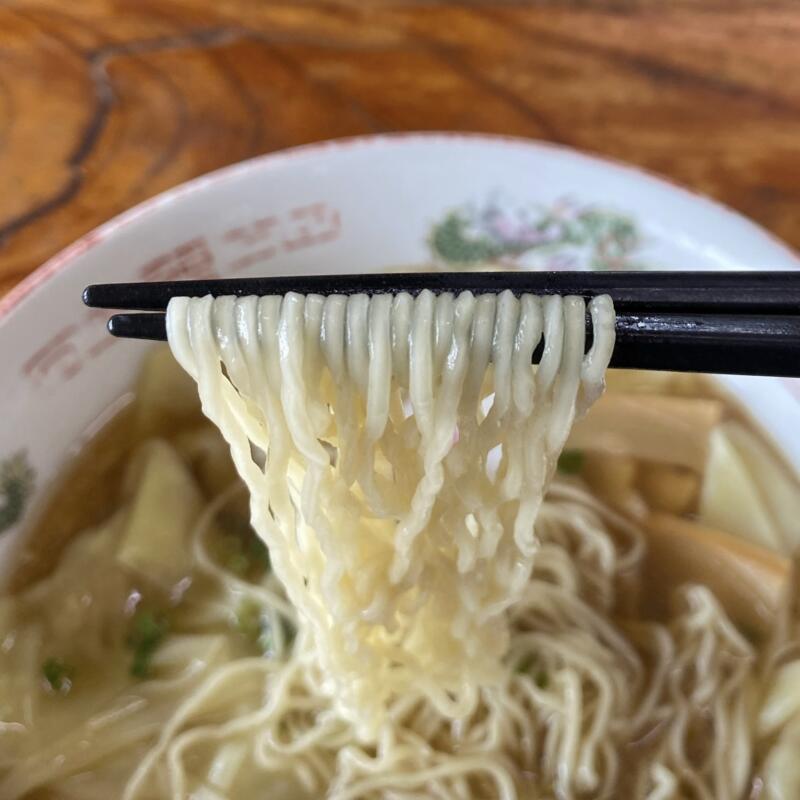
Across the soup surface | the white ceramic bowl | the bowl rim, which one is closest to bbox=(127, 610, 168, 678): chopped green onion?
the soup surface

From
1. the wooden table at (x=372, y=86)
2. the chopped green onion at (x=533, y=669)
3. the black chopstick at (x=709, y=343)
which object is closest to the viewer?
the black chopstick at (x=709, y=343)

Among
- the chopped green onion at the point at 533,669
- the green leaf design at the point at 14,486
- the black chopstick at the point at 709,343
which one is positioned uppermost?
the black chopstick at the point at 709,343

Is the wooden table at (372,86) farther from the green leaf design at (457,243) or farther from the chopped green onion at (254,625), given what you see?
the chopped green onion at (254,625)

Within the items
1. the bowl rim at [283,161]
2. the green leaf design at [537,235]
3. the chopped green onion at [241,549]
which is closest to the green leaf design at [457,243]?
the green leaf design at [537,235]

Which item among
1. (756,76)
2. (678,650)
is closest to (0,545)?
(678,650)

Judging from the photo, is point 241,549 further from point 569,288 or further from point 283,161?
point 569,288

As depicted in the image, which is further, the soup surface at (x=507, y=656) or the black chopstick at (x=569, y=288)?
the soup surface at (x=507, y=656)

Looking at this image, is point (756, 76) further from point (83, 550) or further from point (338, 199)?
point (83, 550)
